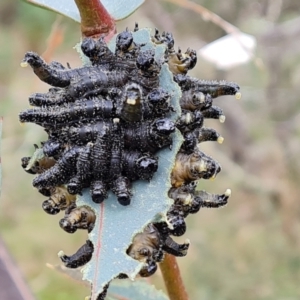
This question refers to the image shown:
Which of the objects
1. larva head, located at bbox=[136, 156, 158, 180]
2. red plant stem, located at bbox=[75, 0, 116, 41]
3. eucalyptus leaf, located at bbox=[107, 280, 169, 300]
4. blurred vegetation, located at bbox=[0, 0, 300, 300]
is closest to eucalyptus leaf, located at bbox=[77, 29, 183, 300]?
larva head, located at bbox=[136, 156, 158, 180]

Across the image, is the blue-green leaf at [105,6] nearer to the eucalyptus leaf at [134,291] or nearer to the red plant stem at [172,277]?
the red plant stem at [172,277]

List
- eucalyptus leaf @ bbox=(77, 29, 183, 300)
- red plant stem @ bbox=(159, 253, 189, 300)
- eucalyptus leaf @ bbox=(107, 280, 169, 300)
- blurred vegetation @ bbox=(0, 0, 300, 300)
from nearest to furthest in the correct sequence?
eucalyptus leaf @ bbox=(77, 29, 183, 300)
red plant stem @ bbox=(159, 253, 189, 300)
eucalyptus leaf @ bbox=(107, 280, 169, 300)
blurred vegetation @ bbox=(0, 0, 300, 300)

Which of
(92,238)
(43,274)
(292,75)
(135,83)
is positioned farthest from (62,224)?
(43,274)

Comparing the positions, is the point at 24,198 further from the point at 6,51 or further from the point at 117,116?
the point at 117,116

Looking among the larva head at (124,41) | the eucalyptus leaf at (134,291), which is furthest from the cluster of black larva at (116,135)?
the eucalyptus leaf at (134,291)

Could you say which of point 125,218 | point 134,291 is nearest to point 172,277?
point 125,218

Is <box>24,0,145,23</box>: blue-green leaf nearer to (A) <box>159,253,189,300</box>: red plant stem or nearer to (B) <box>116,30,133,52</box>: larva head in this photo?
(B) <box>116,30,133,52</box>: larva head
